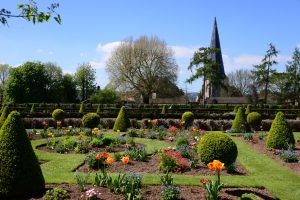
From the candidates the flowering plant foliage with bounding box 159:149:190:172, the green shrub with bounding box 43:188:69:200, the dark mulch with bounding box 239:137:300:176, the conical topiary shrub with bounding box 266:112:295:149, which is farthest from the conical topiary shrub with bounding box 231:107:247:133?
the green shrub with bounding box 43:188:69:200

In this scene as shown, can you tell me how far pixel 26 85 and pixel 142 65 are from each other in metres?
18.4

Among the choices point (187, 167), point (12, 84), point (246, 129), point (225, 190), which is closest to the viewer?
point (225, 190)

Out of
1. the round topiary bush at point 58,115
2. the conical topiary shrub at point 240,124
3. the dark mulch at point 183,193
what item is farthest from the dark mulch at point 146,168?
the round topiary bush at point 58,115

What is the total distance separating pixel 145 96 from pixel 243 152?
44401mm

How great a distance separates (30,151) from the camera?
7.16 m

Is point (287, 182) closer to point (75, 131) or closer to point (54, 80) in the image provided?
point (75, 131)

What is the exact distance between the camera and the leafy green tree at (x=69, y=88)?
218 ft

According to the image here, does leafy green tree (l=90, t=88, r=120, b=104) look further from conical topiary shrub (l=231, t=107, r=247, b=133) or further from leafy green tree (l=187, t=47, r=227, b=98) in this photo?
conical topiary shrub (l=231, t=107, r=247, b=133)

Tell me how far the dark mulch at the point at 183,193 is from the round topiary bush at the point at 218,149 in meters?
1.25

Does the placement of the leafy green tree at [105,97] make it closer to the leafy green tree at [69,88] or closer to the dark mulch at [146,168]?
the leafy green tree at [69,88]

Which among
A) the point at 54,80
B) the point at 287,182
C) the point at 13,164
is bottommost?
the point at 287,182

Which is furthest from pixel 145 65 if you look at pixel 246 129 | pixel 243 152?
pixel 243 152

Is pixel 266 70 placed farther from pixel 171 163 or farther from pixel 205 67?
pixel 171 163

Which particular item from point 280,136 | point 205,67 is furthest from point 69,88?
point 280,136
